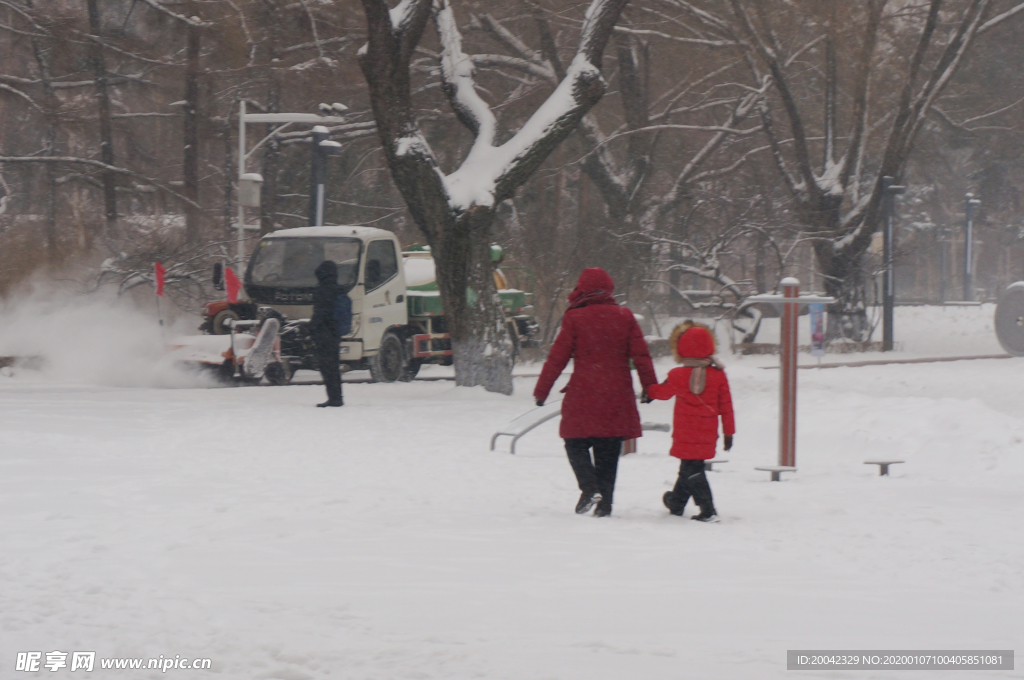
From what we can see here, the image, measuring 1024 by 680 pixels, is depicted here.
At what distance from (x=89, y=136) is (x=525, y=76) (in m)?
9.61

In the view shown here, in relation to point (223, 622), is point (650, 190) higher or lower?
higher

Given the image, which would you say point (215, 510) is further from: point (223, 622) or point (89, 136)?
point (89, 136)

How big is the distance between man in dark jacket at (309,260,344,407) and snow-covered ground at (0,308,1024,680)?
6.07 feet

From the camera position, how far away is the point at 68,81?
2623 centimetres

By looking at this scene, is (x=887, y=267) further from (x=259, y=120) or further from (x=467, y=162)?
(x=467, y=162)

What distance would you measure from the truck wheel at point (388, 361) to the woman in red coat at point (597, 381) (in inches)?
429

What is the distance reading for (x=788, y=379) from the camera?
1007 cm

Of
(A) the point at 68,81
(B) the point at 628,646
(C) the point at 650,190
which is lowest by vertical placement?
(B) the point at 628,646

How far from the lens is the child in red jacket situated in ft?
25.7

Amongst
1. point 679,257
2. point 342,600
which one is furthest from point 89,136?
point 342,600

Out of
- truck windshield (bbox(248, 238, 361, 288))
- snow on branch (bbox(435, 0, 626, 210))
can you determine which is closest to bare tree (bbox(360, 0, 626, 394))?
snow on branch (bbox(435, 0, 626, 210))

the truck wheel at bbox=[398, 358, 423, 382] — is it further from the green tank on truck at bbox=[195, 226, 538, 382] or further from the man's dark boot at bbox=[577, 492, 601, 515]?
the man's dark boot at bbox=[577, 492, 601, 515]

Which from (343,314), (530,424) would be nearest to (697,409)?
(530,424)

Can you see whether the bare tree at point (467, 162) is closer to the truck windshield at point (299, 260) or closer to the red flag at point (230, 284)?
the truck windshield at point (299, 260)
